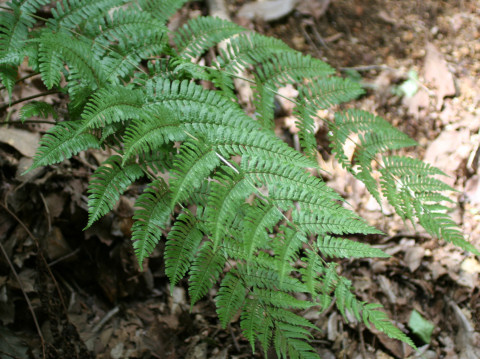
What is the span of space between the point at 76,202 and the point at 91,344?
0.90m

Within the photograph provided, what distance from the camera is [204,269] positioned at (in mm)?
1690

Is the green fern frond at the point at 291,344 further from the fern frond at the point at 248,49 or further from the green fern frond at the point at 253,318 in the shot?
the fern frond at the point at 248,49

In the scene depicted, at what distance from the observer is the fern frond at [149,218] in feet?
5.38

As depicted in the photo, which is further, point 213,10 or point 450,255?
point 213,10

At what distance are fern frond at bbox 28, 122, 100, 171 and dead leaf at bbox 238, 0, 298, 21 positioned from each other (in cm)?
288

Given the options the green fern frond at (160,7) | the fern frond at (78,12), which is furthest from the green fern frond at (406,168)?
the fern frond at (78,12)

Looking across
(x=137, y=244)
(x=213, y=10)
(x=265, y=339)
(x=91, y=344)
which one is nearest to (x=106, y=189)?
(x=137, y=244)

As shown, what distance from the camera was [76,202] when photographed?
2.61 meters

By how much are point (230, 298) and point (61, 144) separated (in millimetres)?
953

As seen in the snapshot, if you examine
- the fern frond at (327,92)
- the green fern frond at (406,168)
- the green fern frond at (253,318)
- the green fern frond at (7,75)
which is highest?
the green fern frond at (7,75)

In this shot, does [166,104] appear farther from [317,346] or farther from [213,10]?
[213,10]

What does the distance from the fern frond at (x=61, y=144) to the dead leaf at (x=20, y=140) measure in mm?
1108

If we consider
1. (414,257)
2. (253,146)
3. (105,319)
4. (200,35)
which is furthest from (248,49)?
(414,257)

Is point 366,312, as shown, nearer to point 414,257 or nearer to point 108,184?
point 108,184
